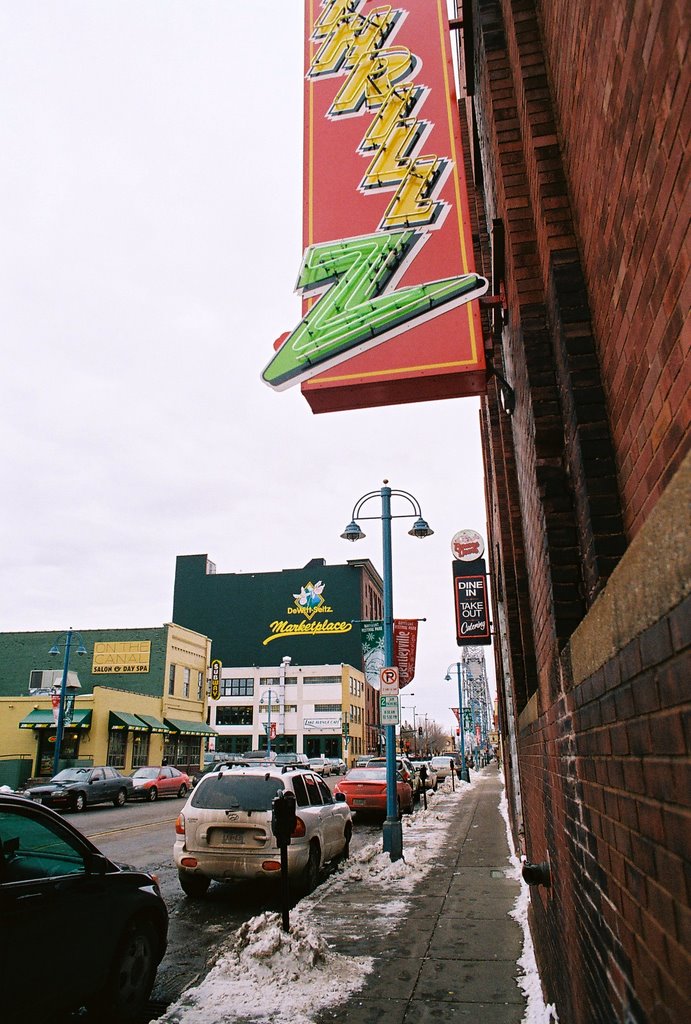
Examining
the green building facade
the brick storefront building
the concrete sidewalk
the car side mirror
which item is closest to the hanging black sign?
the concrete sidewalk

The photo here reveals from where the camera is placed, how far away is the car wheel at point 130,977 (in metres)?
4.82

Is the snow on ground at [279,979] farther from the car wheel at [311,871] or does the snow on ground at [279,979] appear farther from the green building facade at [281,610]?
the green building facade at [281,610]

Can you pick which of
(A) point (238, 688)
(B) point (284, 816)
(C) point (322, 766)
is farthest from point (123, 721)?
(A) point (238, 688)

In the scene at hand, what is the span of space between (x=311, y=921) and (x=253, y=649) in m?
89.4

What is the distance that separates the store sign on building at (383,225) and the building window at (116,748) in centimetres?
3649

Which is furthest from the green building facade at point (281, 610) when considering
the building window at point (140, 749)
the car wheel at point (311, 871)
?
the car wheel at point (311, 871)

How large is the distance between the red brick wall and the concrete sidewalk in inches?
162

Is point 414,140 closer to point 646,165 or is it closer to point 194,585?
point 646,165

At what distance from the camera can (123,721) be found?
127 ft

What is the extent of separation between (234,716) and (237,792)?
82404mm

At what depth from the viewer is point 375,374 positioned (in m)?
6.41

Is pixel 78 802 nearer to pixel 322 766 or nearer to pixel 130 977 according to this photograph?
pixel 130 977

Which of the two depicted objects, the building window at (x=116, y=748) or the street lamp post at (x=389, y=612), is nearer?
the street lamp post at (x=389, y=612)

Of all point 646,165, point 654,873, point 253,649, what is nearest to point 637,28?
point 646,165
